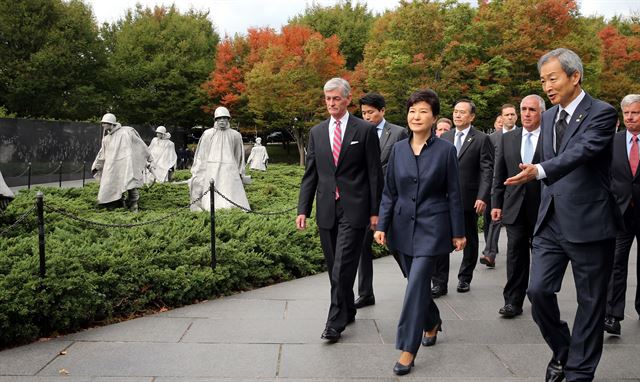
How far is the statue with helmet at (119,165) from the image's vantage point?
12.0 meters

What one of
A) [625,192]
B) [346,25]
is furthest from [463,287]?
[346,25]

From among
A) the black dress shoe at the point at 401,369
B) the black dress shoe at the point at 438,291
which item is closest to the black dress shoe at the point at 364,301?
the black dress shoe at the point at 438,291

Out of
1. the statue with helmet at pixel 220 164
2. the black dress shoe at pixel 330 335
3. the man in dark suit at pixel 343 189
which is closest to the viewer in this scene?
the black dress shoe at pixel 330 335

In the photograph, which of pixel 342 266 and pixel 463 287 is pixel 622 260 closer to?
pixel 463 287

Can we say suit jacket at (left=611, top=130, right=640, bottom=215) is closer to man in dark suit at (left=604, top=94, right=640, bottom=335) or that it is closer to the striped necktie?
man in dark suit at (left=604, top=94, right=640, bottom=335)

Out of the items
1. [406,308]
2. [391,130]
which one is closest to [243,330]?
[406,308]

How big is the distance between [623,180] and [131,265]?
4445mm

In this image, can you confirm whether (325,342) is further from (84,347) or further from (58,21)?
(58,21)

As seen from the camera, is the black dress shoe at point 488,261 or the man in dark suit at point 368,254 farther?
the black dress shoe at point 488,261

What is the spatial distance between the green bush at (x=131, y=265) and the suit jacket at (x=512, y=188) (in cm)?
275

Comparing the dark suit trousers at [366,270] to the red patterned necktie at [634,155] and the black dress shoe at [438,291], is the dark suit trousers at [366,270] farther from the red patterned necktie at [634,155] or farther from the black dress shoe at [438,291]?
the red patterned necktie at [634,155]

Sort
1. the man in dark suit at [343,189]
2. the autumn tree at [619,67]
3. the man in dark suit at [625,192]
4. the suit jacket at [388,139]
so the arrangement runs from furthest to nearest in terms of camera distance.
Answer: the autumn tree at [619,67], the suit jacket at [388,139], the man in dark suit at [625,192], the man in dark suit at [343,189]

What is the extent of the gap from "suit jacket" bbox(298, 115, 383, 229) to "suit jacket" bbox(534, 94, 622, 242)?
60.7 inches

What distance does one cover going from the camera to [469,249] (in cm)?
671
